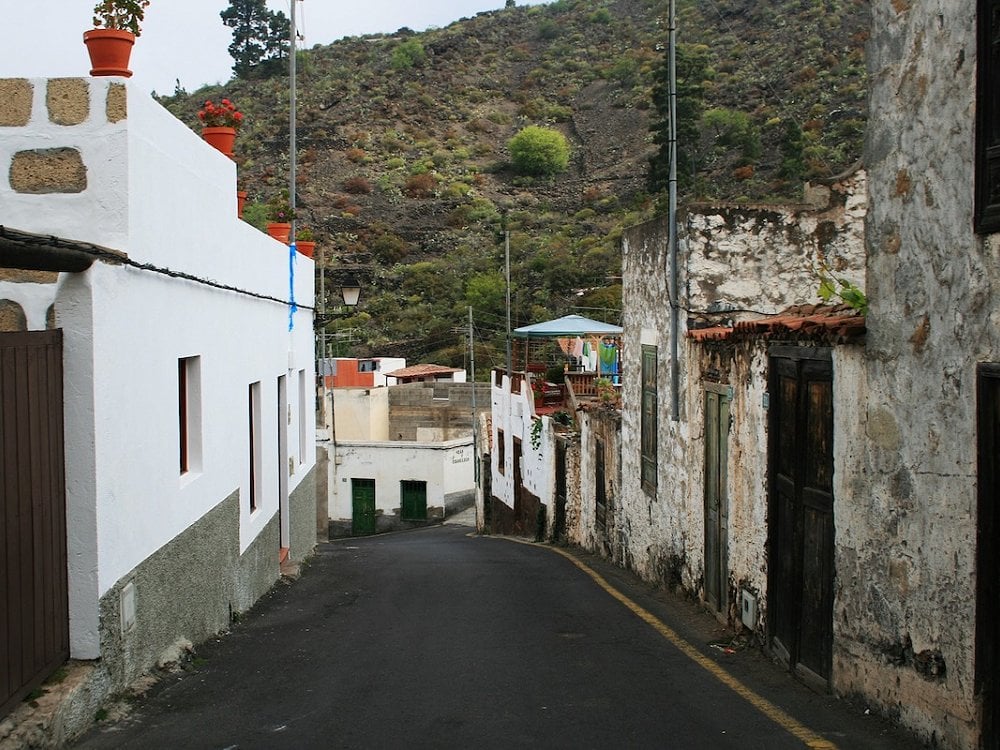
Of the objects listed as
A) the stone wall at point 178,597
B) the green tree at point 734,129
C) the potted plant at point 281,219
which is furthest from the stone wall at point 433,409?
the green tree at point 734,129

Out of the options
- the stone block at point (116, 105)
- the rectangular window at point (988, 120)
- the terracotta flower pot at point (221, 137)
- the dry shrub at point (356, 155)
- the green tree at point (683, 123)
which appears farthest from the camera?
the dry shrub at point (356, 155)

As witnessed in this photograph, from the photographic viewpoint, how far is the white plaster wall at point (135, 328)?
255 inches

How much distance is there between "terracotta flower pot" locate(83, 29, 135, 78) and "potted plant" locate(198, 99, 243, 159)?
399 centimetres

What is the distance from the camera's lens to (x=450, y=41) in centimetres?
11325

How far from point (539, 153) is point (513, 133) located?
36.3 ft

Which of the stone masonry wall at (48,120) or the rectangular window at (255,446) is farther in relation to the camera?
the rectangular window at (255,446)

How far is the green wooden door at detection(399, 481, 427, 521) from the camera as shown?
38.0 metres

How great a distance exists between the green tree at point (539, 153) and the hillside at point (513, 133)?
94 centimetres

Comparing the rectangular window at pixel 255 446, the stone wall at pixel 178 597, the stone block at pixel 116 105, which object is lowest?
the stone wall at pixel 178 597

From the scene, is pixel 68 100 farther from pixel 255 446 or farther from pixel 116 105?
pixel 255 446

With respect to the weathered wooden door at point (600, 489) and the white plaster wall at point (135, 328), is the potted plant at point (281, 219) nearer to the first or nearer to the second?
the white plaster wall at point (135, 328)

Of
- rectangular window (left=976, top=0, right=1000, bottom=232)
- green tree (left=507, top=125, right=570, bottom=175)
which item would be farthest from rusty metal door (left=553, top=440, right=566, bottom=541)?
green tree (left=507, top=125, right=570, bottom=175)

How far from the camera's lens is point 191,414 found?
31.0 ft

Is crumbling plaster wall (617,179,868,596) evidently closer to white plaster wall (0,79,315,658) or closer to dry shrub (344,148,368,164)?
white plaster wall (0,79,315,658)
